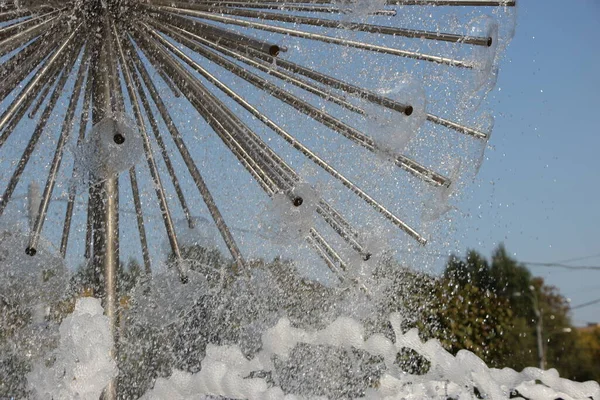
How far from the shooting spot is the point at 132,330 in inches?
278

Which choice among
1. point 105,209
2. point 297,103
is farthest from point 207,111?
point 105,209

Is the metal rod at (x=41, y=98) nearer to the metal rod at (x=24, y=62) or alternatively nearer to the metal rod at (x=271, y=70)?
the metal rod at (x=24, y=62)

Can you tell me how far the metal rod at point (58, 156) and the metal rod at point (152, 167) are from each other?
264 mm

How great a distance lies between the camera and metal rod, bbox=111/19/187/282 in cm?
566

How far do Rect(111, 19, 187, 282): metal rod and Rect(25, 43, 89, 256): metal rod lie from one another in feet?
0.87

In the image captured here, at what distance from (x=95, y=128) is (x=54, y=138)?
3.99ft

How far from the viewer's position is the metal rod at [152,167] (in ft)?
18.6

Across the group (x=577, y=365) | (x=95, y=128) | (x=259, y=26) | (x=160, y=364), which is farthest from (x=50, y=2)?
(x=577, y=365)

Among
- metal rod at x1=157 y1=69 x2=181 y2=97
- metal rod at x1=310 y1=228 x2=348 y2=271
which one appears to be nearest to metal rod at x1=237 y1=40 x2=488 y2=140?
metal rod at x1=157 y1=69 x2=181 y2=97

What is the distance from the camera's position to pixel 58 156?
6078 mm

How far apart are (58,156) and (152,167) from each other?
668 mm

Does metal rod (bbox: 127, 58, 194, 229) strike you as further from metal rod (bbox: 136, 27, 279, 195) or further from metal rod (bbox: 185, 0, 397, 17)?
metal rod (bbox: 185, 0, 397, 17)

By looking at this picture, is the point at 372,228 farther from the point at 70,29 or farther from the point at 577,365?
the point at 577,365

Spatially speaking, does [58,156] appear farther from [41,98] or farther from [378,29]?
[378,29]
